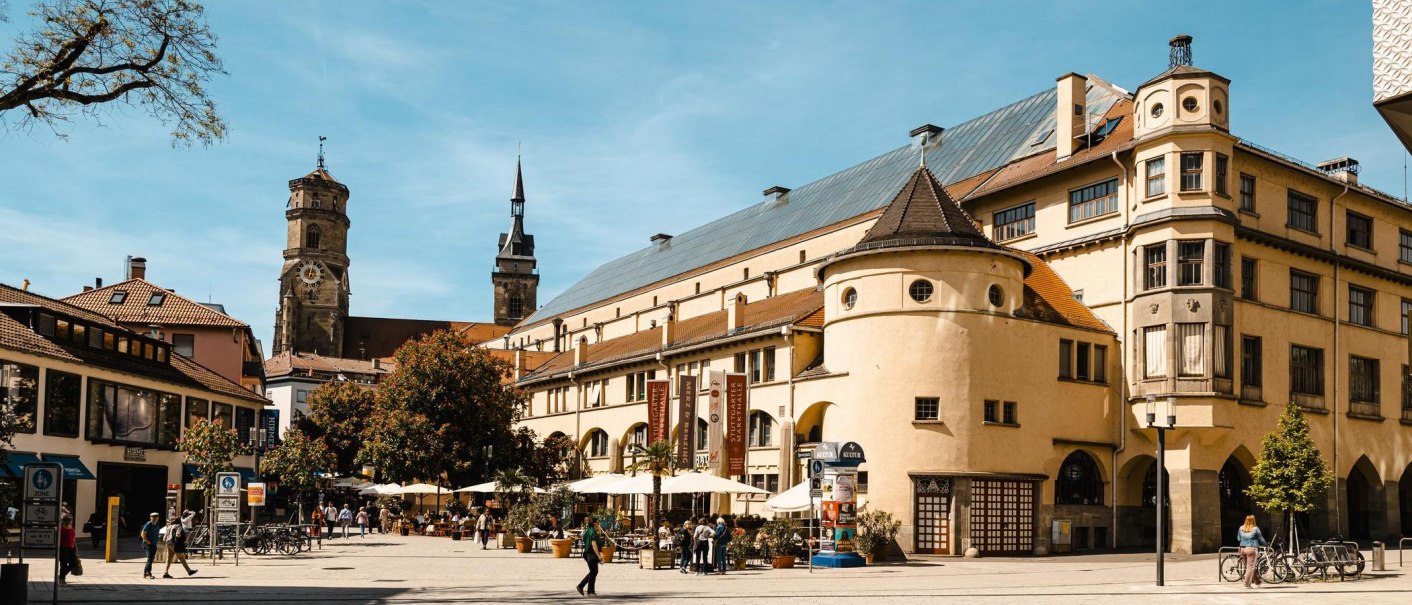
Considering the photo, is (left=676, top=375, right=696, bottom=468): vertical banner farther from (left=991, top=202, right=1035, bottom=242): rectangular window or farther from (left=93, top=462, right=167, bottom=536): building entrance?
(left=93, top=462, right=167, bottom=536): building entrance

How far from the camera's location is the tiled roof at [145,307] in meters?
63.2

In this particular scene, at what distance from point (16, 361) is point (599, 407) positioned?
3274 centimetres

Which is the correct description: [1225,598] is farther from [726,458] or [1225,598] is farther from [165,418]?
[165,418]

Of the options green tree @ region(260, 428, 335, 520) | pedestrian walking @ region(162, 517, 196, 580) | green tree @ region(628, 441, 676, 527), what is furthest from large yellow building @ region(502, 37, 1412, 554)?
pedestrian walking @ region(162, 517, 196, 580)

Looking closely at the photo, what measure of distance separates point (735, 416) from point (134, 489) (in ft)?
80.0

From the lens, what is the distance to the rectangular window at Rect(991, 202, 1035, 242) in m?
54.2

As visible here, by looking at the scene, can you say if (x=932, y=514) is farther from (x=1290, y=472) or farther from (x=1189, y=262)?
(x=1189, y=262)

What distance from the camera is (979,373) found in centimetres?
4569

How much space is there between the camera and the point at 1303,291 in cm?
5322

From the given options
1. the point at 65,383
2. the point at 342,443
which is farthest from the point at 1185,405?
the point at 342,443

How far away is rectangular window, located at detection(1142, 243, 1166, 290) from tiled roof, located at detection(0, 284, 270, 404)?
3827 centimetres

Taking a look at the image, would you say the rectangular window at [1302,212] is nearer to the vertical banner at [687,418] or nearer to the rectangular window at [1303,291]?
the rectangular window at [1303,291]

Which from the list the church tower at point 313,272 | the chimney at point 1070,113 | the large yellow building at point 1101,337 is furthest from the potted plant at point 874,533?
the church tower at point 313,272

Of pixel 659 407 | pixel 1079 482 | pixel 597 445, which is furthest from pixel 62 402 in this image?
pixel 1079 482
